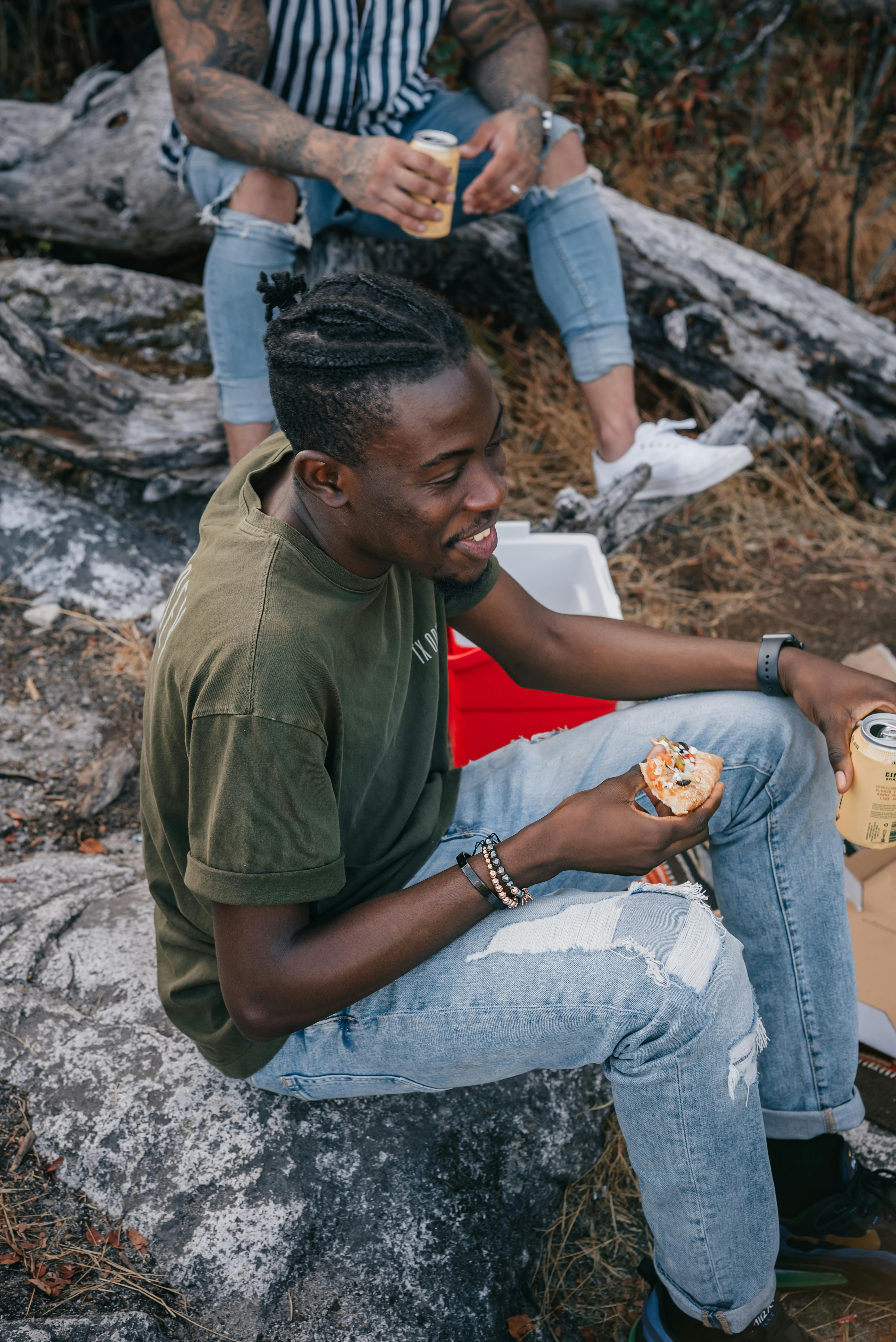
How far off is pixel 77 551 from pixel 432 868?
1.97m

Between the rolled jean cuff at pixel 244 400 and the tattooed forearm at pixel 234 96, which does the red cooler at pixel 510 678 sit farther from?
the tattooed forearm at pixel 234 96

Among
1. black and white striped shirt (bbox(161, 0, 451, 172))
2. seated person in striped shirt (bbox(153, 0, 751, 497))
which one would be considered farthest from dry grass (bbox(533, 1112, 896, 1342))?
black and white striped shirt (bbox(161, 0, 451, 172))

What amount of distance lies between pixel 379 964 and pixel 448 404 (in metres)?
0.73

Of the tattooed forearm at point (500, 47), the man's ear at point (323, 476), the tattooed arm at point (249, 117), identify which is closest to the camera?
the man's ear at point (323, 476)

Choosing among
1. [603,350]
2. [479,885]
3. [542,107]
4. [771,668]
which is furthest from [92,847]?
[542,107]

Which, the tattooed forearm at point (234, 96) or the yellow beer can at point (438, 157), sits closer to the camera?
the yellow beer can at point (438, 157)

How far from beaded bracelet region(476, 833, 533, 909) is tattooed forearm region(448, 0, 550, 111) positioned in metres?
2.45

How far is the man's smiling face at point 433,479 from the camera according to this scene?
4.15 feet

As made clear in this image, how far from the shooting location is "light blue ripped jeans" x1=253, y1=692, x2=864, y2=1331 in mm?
1305

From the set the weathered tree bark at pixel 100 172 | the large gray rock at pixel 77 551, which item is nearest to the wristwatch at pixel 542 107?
the weathered tree bark at pixel 100 172

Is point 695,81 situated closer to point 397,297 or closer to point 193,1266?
point 397,297

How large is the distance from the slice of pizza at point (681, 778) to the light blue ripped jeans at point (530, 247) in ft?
5.69

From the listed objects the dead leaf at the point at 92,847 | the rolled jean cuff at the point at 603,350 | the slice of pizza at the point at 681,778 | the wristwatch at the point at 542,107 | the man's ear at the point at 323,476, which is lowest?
the dead leaf at the point at 92,847

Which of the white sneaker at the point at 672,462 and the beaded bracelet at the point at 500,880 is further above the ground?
the beaded bracelet at the point at 500,880
